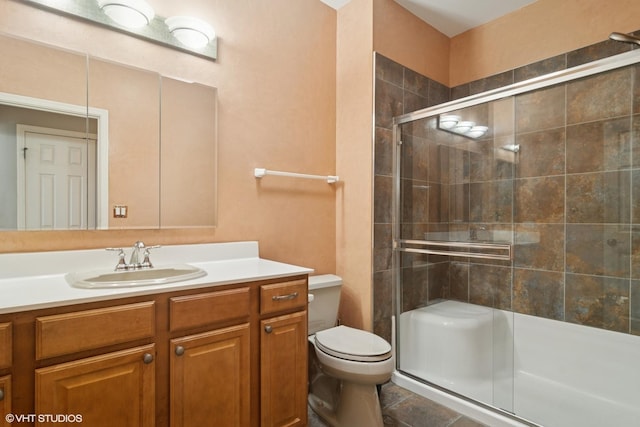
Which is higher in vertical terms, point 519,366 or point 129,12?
point 129,12

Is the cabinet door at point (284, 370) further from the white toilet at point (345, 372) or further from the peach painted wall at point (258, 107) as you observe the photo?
the peach painted wall at point (258, 107)

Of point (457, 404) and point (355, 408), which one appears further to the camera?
point (457, 404)

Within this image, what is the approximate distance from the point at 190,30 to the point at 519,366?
2788 millimetres

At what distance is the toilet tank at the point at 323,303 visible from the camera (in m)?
1.98

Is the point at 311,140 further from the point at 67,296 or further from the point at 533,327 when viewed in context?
the point at 533,327

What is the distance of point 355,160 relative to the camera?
7.56 feet

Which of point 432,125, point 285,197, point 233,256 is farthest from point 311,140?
point 233,256

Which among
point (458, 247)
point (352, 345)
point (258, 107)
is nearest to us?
point (352, 345)

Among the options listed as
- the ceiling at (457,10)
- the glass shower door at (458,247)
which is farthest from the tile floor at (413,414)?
the ceiling at (457,10)

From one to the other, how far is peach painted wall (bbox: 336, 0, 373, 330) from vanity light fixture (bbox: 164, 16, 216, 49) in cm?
99

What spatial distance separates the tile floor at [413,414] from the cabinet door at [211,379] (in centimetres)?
66

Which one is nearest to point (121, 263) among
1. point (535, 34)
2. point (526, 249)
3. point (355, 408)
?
point (355, 408)

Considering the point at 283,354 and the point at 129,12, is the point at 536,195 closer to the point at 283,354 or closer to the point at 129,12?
the point at 283,354

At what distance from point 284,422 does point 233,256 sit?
2.82ft
